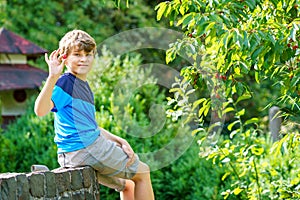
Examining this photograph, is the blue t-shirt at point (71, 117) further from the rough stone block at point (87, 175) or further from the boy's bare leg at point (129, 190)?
the boy's bare leg at point (129, 190)

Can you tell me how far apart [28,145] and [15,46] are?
2.08 metres

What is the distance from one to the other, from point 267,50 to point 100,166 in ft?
3.83

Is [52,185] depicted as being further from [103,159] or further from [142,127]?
[142,127]

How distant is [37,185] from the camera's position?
12.5 ft

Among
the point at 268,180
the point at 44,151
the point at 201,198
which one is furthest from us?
the point at 44,151

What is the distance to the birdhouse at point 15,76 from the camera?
9016 mm

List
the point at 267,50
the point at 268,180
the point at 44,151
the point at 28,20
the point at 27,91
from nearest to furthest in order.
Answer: the point at 267,50 < the point at 268,180 < the point at 44,151 < the point at 27,91 < the point at 28,20

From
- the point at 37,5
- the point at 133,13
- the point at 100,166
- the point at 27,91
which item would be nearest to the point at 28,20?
the point at 37,5

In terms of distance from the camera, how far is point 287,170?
6.06m

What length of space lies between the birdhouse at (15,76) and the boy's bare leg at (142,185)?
4883 millimetres

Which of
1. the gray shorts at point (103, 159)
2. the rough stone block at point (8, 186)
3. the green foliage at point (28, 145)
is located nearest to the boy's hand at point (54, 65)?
the gray shorts at point (103, 159)

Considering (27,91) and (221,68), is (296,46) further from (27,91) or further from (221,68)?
(27,91)

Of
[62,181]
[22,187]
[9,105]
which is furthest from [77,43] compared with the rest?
[9,105]

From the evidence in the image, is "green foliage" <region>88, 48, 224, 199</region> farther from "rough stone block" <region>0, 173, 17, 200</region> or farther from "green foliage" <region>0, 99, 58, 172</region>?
"rough stone block" <region>0, 173, 17, 200</region>
